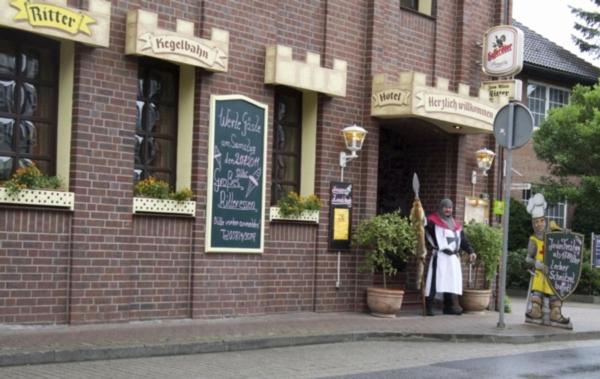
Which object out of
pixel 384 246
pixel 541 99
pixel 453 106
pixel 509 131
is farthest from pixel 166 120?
pixel 541 99

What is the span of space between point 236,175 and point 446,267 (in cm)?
439

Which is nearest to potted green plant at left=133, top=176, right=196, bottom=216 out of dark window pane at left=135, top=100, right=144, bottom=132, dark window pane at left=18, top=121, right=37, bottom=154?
dark window pane at left=135, top=100, right=144, bottom=132

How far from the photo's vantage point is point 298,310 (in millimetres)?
13570

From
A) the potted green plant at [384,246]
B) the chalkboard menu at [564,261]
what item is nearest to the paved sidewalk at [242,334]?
the potted green plant at [384,246]

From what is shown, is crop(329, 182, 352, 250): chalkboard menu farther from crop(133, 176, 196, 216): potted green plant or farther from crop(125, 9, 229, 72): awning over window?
crop(125, 9, 229, 72): awning over window

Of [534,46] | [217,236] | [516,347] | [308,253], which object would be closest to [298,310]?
[308,253]

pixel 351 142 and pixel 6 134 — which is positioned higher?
pixel 351 142

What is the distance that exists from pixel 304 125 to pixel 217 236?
2655mm

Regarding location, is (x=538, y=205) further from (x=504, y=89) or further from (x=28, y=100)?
(x=28, y=100)

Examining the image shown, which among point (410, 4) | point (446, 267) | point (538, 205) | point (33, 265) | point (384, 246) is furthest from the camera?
point (410, 4)

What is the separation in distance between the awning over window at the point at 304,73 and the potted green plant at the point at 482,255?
12.5 feet

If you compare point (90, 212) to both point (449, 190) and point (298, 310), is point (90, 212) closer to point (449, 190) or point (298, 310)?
point (298, 310)

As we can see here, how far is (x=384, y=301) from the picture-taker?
45.5 ft

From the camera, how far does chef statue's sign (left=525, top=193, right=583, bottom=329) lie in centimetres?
1371
